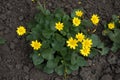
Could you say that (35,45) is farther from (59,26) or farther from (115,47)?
(115,47)

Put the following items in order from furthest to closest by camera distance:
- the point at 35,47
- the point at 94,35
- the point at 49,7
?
the point at 49,7 → the point at 94,35 → the point at 35,47

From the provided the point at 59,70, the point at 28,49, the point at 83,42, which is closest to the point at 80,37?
the point at 83,42

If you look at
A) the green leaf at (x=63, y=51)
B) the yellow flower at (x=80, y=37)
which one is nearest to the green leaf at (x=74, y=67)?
the green leaf at (x=63, y=51)

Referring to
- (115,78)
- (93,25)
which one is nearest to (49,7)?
(93,25)

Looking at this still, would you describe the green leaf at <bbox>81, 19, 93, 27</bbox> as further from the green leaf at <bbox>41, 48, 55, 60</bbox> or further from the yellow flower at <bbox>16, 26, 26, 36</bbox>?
the yellow flower at <bbox>16, 26, 26, 36</bbox>

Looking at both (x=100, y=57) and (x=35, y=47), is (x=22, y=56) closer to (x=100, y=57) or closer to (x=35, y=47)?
(x=35, y=47)

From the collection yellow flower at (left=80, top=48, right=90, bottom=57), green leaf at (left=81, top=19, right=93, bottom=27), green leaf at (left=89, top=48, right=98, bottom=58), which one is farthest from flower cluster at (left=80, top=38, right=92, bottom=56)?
green leaf at (left=81, top=19, right=93, bottom=27)
